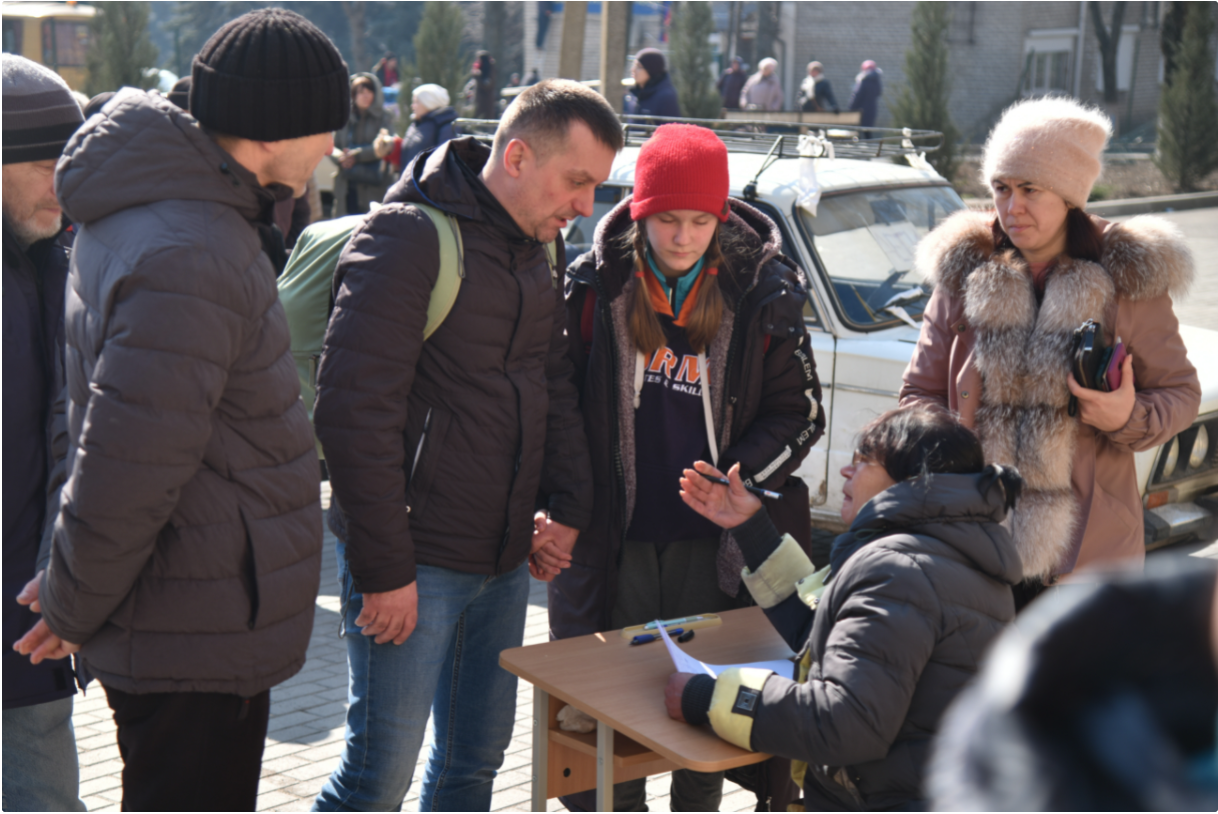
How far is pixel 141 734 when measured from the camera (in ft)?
6.68

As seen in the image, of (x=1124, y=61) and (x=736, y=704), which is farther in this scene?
(x=1124, y=61)

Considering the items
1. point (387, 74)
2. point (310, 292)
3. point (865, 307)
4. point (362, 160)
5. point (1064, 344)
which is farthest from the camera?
point (387, 74)

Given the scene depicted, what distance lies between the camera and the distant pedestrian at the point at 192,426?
73.4 inches

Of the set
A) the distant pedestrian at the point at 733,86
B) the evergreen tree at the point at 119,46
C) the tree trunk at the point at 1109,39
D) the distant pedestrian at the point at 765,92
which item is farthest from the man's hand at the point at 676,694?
the tree trunk at the point at 1109,39

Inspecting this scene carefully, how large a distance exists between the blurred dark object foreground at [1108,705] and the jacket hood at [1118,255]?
8.48 ft

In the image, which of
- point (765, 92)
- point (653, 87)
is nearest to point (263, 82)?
point (653, 87)

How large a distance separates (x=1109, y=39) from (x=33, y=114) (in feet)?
121

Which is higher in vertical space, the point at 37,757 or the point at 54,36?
the point at 54,36

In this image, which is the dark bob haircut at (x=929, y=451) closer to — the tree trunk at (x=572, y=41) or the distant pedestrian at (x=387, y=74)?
the tree trunk at (x=572, y=41)

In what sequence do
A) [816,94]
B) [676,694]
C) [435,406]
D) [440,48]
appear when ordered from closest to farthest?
[676,694]
[435,406]
[816,94]
[440,48]

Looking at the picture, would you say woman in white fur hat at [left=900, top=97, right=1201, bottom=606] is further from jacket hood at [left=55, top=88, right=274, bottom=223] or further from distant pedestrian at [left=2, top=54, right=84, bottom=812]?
distant pedestrian at [left=2, top=54, right=84, bottom=812]

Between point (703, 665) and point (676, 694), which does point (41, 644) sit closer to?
point (676, 694)

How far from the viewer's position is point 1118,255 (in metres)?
3.05

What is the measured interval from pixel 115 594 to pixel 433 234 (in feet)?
3.48
